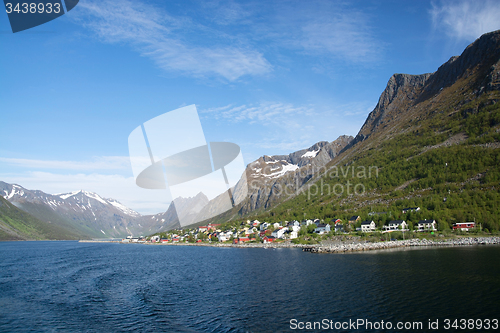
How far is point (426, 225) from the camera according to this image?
90.1 meters

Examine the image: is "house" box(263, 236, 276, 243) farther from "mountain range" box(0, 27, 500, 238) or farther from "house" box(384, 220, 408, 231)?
"house" box(384, 220, 408, 231)

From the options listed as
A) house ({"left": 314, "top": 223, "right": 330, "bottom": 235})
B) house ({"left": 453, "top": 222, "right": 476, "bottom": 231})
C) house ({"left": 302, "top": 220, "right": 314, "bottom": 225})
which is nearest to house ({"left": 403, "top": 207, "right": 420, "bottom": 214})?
house ({"left": 453, "top": 222, "right": 476, "bottom": 231})

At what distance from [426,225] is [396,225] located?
9.10m

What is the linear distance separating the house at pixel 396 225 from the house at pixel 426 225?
3.99m

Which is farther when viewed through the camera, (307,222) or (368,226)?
(307,222)

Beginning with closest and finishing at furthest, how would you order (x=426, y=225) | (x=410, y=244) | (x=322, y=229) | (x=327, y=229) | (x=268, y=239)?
(x=410, y=244) → (x=426, y=225) → (x=327, y=229) → (x=322, y=229) → (x=268, y=239)

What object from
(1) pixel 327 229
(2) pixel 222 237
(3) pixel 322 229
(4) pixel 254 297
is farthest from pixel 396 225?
(2) pixel 222 237

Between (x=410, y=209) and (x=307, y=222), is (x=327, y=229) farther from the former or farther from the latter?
(x=410, y=209)

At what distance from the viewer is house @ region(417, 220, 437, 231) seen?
89.2 meters

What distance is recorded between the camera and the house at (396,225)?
94.1 metres

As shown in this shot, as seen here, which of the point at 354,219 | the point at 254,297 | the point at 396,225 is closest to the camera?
the point at 254,297

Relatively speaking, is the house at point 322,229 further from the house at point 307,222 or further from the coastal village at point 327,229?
the house at point 307,222

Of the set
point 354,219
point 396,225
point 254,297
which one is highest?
point 354,219

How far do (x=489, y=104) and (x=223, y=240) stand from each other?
509 ft
